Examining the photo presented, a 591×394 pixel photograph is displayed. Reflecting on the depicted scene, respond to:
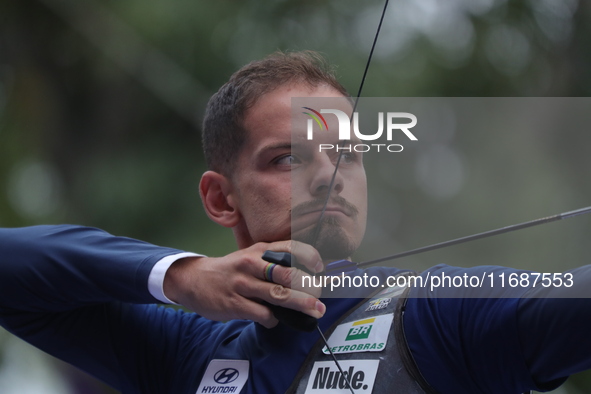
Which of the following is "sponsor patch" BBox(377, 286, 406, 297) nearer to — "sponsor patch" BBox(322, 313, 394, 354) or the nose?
"sponsor patch" BBox(322, 313, 394, 354)

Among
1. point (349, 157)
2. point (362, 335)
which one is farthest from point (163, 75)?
point (362, 335)

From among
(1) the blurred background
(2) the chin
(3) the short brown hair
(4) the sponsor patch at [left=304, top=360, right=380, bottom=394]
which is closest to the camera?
(4) the sponsor patch at [left=304, top=360, right=380, bottom=394]

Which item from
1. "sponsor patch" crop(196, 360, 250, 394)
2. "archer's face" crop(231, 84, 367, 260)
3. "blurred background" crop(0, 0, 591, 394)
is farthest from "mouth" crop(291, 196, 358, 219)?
"blurred background" crop(0, 0, 591, 394)

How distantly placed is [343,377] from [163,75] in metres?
3.75

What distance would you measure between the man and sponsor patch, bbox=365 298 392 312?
55mm

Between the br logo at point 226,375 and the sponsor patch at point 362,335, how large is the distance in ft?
0.71

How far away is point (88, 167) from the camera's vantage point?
4.26 metres

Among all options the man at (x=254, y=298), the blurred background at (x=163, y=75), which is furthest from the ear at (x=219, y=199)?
the blurred background at (x=163, y=75)

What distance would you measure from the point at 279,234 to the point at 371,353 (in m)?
0.35

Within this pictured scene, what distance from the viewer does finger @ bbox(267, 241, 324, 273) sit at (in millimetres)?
1090

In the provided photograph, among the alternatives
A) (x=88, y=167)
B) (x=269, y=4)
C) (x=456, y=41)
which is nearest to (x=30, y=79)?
(x=88, y=167)

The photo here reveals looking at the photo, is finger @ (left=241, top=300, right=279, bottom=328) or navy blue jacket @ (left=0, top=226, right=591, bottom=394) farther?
finger @ (left=241, top=300, right=279, bottom=328)

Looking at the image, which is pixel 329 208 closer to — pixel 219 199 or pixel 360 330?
pixel 360 330

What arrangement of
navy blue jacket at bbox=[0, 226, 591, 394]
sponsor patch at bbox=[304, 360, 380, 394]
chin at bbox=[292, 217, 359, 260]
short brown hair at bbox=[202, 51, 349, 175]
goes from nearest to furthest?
navy blue jacket at bbox=[0, 226, 591, 394]
sponsor patch at bbox=[304, 360, 380, 394]
chin at bbox=[292, 217, 359, 260]
short brown hair at bbox=[202, 51, 349, 175]
